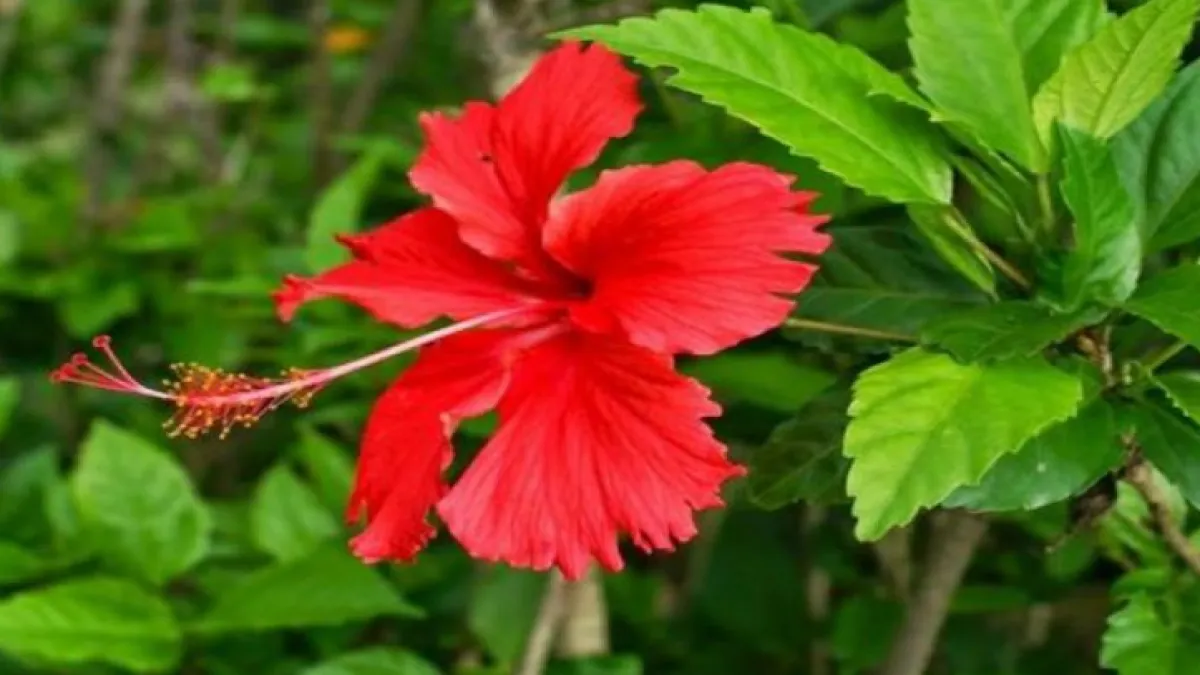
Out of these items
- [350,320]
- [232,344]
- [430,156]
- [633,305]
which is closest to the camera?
[633,305]

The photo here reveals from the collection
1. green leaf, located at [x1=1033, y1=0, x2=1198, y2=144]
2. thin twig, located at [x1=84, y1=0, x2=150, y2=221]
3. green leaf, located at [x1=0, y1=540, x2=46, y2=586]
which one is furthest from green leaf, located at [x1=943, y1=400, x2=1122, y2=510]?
thin twig, located at [x1=84, y1=0, x2=150, y2=221]

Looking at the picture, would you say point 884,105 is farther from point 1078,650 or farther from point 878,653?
point 1078,650

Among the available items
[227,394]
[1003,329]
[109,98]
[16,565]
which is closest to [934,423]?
[1003,329]

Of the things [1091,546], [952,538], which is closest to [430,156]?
[952,538]

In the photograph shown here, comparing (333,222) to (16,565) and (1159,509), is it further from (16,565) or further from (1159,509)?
(1159,509)

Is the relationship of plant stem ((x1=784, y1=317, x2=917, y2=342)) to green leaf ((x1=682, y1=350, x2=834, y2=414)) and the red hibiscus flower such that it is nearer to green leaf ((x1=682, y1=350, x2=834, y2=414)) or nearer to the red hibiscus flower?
the red hibiscus flower
